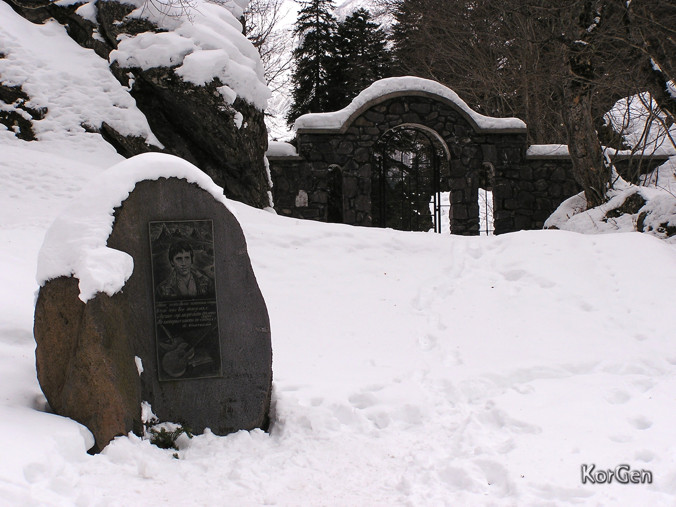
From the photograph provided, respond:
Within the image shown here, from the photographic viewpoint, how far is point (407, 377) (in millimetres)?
4973

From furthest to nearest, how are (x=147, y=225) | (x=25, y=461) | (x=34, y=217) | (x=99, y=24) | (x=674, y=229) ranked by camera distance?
1. (x=99, y=24)
2. (x=674, y=229)
3. (x=34, y=217)
4. (x=147, y=225)
5. (x=25, y=461)

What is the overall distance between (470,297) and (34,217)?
5382 millimetres

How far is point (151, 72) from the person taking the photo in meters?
10.7

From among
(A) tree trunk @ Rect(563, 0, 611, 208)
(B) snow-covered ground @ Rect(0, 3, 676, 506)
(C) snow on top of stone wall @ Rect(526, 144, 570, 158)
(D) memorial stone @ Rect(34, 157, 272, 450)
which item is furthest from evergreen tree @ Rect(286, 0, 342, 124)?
(D) memorial stone @ Rect(34, 157, 272, 450)

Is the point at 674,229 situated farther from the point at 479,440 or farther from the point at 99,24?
the point at 99,24

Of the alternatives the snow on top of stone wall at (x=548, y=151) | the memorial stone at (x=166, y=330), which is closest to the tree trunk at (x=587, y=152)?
the snow on top of stone wall at (x=548, y=151)

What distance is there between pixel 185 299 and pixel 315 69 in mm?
18250

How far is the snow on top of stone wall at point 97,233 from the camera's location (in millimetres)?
3406

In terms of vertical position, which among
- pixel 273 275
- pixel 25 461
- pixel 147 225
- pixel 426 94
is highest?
pixel 426 94

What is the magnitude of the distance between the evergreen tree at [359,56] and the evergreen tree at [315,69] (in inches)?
11.8

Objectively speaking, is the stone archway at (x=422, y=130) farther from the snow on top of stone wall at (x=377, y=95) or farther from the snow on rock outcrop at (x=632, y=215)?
the snow on rock outcrop at (x=632, y=215)

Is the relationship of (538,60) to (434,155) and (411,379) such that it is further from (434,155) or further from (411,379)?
(411,379)

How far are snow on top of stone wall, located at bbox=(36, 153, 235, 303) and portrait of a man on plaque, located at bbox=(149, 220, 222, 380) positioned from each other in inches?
10.6

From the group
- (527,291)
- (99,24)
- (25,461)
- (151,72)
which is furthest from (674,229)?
(99,24)
